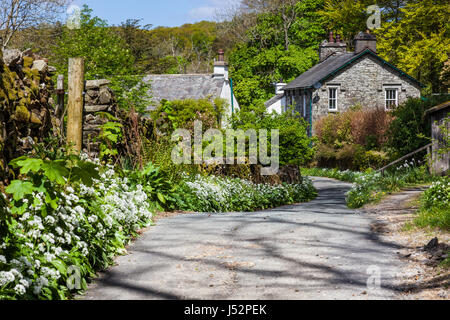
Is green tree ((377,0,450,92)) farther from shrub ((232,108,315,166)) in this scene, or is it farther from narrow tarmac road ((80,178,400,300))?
narrow tarmac road ((80,178,400,300))

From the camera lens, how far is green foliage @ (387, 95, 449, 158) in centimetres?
2325

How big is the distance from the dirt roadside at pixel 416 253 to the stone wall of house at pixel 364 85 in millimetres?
26758

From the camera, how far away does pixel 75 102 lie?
33.0 feet

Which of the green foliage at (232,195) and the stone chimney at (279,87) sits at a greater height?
the stone chimney at (279,87)

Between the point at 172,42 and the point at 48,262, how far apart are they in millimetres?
60226

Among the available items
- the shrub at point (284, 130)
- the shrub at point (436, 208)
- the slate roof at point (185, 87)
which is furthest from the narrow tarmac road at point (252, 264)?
the slate roof at point (185, 87)

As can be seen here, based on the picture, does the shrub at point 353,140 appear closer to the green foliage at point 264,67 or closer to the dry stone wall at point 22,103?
the green foliage at point 264,67

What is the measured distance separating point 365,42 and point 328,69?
316 cm

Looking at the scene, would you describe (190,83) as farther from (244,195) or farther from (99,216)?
(99,216)

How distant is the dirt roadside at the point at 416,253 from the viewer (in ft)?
16.9

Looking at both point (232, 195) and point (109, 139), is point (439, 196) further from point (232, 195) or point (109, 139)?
point (109, 139)

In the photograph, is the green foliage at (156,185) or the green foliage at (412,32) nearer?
the green foliage at (156,185)
